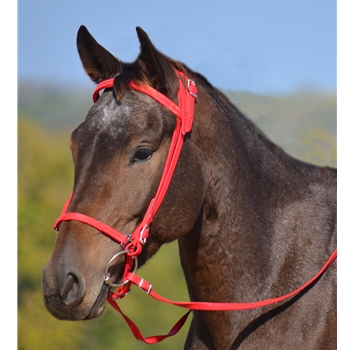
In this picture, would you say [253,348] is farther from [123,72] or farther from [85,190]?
[123,72]

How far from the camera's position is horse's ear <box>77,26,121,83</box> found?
3139 millimetres

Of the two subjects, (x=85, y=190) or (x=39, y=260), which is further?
(x=39, y=260)

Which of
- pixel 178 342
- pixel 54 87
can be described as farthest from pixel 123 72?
pixel 178 342

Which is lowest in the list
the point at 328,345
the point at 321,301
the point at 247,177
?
the point at 328,345

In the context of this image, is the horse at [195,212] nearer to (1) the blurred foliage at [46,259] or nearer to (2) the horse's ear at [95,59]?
(2) the horse's ear at [95,59]

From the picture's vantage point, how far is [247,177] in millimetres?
3182

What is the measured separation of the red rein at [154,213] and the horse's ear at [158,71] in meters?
0.05

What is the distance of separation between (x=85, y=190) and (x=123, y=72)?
784mm

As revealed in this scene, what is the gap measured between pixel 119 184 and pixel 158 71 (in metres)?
0.73

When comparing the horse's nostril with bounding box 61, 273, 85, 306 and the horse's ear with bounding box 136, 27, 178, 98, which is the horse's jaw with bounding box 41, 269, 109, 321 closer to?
the horse's nostril with bounding box 61, 273, 85, 306

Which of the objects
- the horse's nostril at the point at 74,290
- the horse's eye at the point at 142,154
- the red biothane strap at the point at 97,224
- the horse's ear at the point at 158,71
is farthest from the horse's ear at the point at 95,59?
the horse's nostril at the point at 74,290

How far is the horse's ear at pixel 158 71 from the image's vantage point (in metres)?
2.86

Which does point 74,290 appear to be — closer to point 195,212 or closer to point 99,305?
point 99,305
